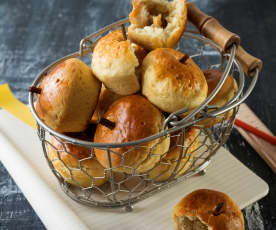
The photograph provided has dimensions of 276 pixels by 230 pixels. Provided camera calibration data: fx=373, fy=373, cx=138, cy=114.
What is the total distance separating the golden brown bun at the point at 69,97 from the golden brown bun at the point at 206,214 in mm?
241

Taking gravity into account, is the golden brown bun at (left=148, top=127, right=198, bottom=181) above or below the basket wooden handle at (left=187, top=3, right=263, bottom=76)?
below

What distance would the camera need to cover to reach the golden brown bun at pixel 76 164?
2.33 feet

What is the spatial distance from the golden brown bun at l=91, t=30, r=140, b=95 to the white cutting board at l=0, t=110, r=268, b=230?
257mm

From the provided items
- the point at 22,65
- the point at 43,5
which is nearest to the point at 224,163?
the point at 22,65

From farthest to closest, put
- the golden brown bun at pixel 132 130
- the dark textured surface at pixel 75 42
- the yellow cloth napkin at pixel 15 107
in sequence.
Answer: the yellow cloth napkin at pixel 15 107 < the dark textured surface at pixel 75 42 < the golden brown bun at pixel 132 130

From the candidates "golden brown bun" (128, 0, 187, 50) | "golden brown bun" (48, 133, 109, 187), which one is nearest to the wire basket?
"golden brown bun" (48, 133, 109, 187)

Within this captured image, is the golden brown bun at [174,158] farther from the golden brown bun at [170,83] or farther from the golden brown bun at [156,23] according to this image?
the golden brown bun at [156,23]

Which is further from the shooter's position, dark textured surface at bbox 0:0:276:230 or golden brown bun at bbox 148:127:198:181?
dark textured surface at bbox 0:0:276:230

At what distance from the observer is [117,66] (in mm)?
638

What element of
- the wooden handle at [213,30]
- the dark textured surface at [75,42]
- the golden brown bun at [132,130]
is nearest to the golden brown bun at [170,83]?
the golden brown bun at [132,130]

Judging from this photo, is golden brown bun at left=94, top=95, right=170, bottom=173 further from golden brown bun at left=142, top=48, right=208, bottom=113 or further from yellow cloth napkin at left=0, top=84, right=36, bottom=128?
yellow cloth napkin at left=0, top=84, right=36, bottom=128

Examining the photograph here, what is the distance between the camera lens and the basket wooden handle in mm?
758

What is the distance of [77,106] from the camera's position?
0.65 meters

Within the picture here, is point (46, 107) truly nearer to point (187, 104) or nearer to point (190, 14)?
point (187, 104)
